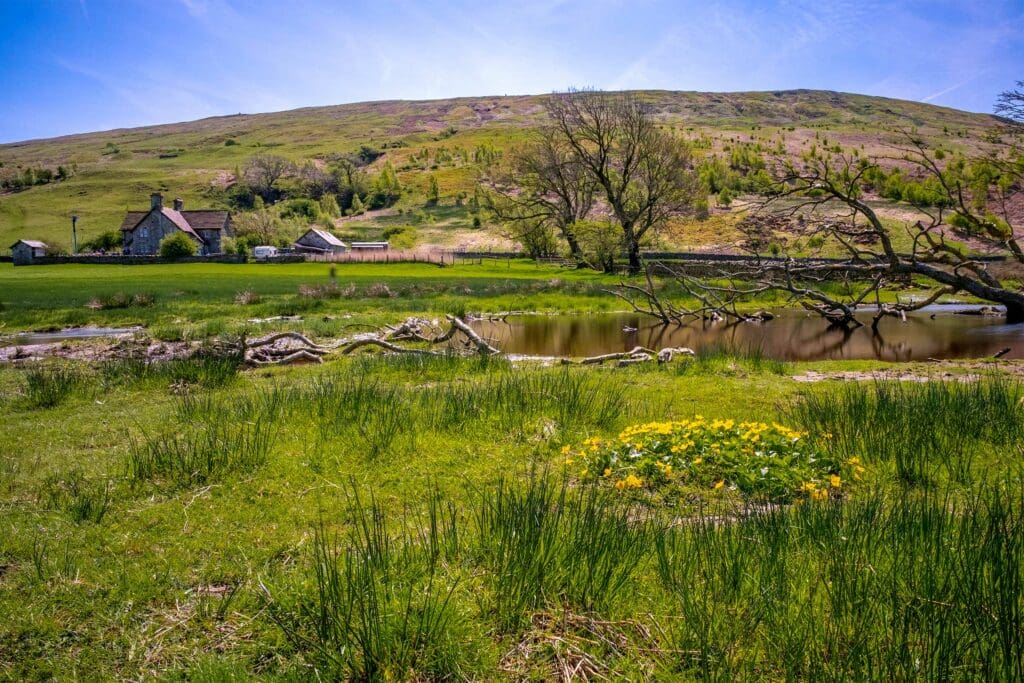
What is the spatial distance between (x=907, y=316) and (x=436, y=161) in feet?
442

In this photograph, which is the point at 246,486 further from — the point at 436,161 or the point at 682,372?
the point at 436,161

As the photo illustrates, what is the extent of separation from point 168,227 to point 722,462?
9348 centimetres

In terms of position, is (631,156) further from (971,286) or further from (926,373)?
(971,286)

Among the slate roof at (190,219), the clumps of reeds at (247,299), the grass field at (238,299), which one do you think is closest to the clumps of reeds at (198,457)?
the grass field at (238,299)

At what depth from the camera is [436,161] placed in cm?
15288

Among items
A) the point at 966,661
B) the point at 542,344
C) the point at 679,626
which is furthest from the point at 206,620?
the point at 542,344

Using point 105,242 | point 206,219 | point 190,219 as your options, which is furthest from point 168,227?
point 105,242

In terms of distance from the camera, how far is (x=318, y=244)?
282 feet

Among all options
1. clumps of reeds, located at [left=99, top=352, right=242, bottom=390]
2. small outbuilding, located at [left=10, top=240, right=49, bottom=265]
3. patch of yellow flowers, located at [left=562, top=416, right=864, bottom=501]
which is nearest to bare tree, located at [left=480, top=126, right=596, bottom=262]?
clumps of reeds, located at [left=99, top=352, right=242, bottom=390]

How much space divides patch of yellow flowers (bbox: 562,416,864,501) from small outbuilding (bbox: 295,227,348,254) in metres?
79.8

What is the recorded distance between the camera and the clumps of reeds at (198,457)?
6.68 meters

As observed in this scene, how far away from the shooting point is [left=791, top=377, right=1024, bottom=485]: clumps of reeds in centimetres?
698

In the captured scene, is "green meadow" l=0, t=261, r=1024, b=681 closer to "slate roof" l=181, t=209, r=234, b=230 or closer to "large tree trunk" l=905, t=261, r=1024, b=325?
"large tree trunk" l=905, t=261, r=1024, b=325

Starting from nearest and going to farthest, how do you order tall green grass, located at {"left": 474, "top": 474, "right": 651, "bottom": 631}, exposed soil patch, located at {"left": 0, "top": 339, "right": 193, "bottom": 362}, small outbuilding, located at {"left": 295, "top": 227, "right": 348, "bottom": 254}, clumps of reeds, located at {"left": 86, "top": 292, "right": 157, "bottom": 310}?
tall green grass, located at {"left": 474, "top": 474, "right": 651, "bottom": 631}, exposed soil patch, located at {"left": 0, "top": 339, "right": 193, "bottom": 362}, clumps of reeds, located at {"left": 86, "top": 292, "right": 157, "bottom": 310}, small outbuilding, located at {"left": 295, "top": 227, "right": 348, "bottom": 254}
